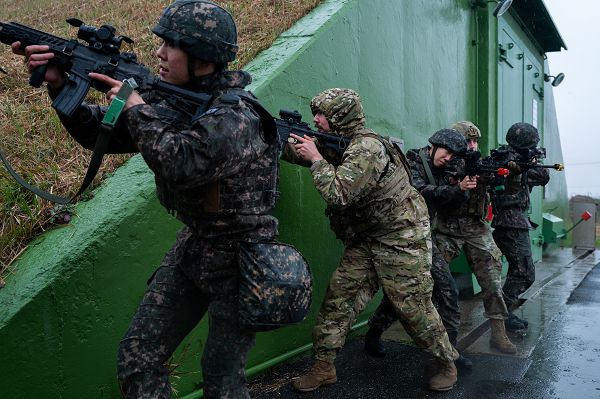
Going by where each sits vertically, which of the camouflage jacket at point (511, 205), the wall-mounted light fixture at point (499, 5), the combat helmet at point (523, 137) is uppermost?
the wall-mounted light fixture at point (499, 5)

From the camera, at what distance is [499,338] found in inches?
184

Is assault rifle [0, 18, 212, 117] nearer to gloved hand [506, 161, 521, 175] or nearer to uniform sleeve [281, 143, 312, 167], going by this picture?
uniform sleeve [281, 143, 312, 167]

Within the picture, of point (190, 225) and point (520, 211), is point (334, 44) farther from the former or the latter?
A: point (190, 225)

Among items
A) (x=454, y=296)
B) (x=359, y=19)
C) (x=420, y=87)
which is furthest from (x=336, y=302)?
(x=420, y=87)

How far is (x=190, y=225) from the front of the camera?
2320mm

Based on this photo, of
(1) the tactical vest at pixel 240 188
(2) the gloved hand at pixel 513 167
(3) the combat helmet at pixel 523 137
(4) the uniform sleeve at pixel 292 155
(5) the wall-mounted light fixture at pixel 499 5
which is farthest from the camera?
(5) the wall-mounted light fixture at pixel 499 5

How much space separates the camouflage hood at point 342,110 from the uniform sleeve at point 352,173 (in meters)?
0.23

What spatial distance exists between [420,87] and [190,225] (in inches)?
183

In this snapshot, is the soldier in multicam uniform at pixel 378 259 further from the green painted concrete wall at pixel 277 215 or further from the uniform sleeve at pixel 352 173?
the green painted concrete wall at pixel 277 215

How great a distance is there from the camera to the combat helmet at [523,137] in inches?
215

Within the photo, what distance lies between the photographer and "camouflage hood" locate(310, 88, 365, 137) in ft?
11.9

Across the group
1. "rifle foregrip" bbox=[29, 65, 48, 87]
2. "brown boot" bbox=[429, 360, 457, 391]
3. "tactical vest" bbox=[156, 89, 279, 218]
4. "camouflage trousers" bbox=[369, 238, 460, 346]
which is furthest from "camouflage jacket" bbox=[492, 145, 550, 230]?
"rifle foregrip" bbox=[29, 65, 48, 87]

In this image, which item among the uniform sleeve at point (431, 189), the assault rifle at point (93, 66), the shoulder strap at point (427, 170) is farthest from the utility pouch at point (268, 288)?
the shoulder strap at point (427, 170)

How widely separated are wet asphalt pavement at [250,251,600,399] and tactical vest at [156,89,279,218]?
1.75m
